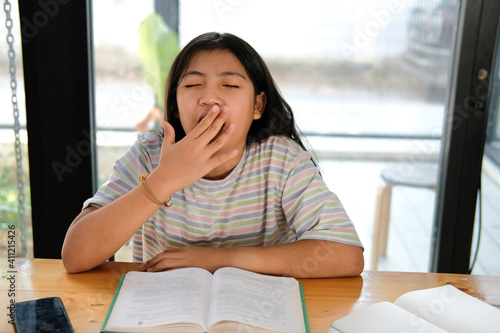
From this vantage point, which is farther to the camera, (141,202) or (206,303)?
(141,202)

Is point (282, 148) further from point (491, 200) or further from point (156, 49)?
point (491, 200)

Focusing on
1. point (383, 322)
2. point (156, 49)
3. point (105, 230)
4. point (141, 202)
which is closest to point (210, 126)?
point (141, 202)

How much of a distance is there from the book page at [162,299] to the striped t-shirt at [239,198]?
0.91ft

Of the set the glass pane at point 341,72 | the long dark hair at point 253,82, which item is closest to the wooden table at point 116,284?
the long dark hair at point 253,82

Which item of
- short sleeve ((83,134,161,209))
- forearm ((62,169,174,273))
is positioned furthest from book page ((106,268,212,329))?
short sleeve ((83,134,161,209))

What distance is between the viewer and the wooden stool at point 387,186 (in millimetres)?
2148

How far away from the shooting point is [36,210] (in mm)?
1913

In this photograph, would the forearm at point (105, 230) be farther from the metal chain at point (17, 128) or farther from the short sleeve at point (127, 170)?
the metal chain at point (17, 128)

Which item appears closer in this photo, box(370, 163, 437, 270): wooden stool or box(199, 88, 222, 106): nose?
box(199, 88, 222, 106): nose

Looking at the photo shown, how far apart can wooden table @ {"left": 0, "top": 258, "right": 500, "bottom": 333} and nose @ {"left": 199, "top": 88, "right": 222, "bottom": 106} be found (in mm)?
419

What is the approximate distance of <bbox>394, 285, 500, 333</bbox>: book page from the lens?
100cm

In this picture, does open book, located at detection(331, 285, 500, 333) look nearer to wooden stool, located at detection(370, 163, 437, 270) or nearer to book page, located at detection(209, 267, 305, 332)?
book page, located at detection(209, 267, 305, 332)

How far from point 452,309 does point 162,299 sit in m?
0.56

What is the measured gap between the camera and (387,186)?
2225 millimetres
